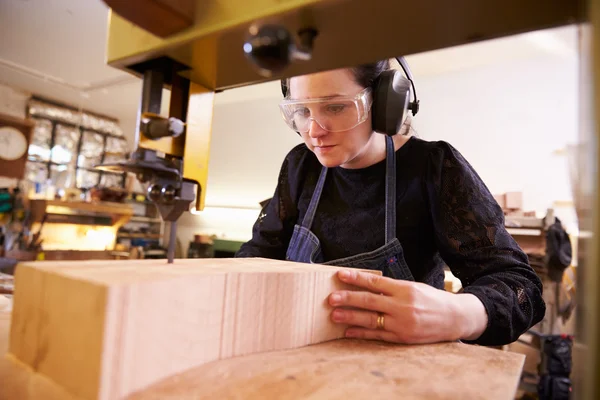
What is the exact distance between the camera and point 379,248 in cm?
140

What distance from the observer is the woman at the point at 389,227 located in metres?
0.97

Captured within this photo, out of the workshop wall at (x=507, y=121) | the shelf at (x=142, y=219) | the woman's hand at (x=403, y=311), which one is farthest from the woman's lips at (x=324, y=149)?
the shelf at (x=142, y=219)

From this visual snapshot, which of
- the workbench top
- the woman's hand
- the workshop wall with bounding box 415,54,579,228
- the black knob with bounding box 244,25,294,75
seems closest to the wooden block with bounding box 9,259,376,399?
the workbench top

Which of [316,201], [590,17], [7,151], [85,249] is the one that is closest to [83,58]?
[7,151]

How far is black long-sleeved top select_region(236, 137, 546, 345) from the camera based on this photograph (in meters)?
1.12

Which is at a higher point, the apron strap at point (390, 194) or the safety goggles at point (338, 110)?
the safety goggles at point (338, 110)

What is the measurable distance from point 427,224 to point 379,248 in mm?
212

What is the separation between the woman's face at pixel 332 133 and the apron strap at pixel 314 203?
0.22m

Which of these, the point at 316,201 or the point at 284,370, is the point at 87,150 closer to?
the point at 316,201

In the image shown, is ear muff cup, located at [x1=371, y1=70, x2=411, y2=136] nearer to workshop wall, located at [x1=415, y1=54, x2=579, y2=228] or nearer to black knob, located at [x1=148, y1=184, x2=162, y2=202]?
black knob, located at [x1=148, y1=184, x2=162, y2=202]

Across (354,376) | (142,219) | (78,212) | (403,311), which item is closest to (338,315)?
(403,311)

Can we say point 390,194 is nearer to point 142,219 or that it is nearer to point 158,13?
point 158,13

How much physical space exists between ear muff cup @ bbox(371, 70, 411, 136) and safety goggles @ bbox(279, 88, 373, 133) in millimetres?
43

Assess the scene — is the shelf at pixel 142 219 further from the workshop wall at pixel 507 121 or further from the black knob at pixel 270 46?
the black knob at pixel 270 46
